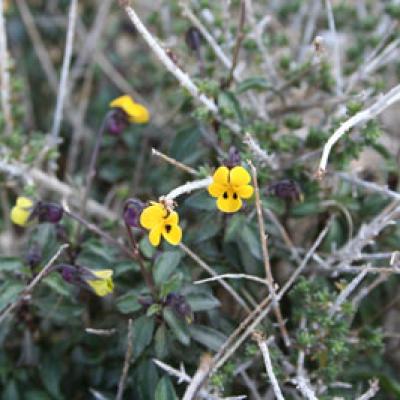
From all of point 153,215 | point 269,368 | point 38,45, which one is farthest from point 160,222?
point 38,45

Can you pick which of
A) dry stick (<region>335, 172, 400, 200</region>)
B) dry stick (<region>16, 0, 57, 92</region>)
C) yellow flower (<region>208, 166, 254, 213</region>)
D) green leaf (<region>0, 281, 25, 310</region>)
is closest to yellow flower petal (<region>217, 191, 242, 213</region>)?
yellow flower (<region>208, 166, 254, 213</region>)

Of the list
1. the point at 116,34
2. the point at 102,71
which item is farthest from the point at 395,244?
the point at 116,34

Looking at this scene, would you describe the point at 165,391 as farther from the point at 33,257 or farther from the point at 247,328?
the point at 33,257

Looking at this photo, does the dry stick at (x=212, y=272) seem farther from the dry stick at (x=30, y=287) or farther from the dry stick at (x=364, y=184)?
the dry stick at (x=364, y=184)

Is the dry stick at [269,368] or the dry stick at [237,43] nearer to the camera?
the dry stick at [269,368]

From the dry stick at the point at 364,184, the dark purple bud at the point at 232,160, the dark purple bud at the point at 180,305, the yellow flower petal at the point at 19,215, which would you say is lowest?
the dark purple bud at the point at 180,305

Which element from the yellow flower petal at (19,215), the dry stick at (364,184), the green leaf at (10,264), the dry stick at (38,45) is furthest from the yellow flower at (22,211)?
the dry stick at (38,45)
